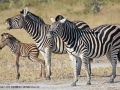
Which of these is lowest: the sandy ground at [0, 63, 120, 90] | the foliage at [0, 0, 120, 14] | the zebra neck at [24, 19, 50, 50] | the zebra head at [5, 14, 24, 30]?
the sandy ground at [0, 63, 120, 90]

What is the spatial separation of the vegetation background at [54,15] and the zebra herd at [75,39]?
0.94 metres

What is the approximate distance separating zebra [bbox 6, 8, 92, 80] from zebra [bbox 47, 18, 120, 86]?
1.08 m

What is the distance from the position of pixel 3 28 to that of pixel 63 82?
16.4m

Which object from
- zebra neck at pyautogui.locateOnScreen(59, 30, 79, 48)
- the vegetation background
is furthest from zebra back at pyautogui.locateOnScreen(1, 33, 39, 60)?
zebra neck at pyautogui.locateOnScreen(59, 30, 79, 48)

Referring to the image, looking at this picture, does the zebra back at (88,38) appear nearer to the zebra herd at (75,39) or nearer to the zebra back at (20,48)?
the zebra herd at (75,39)

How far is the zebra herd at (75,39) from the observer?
42.5ft

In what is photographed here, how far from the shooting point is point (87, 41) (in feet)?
43.7

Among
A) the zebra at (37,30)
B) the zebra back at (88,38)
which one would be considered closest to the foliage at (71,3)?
the zebra at (37,30)

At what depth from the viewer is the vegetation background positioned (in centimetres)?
1523

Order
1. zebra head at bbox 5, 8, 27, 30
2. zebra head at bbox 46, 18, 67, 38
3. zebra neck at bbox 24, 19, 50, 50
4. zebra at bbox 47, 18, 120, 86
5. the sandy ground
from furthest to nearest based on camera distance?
zebra neck at bbox 24, 19, 50, 50
zebra head at bbox 5, 8, 27, 30
zebra at bbox 47, 18, 120, 86
zebra head at bbox 46, 18, 67, 38
the sandy ground

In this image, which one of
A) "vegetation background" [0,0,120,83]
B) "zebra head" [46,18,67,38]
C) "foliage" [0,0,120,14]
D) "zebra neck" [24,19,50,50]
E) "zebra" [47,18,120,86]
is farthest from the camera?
"foliage" [0,0,120,14]

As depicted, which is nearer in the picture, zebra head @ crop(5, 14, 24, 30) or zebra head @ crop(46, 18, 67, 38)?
zebra head @ crop(46, 18, 67, 38)

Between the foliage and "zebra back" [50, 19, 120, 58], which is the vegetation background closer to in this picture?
the foliage

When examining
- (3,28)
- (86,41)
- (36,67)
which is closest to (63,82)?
(86,41)
